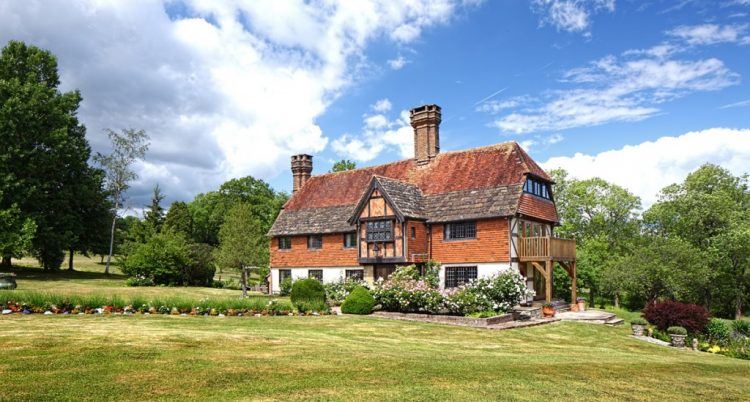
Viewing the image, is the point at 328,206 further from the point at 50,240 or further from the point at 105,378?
the point at 105,378

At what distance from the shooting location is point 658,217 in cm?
4797

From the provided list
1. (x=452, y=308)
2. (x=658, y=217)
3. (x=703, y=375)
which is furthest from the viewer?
(x=658, y=217)

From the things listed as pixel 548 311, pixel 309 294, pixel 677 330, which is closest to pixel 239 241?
pixel 309 294

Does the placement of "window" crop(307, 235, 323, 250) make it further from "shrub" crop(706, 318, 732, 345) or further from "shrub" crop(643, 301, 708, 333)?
"shrub" crop(706, 318, 732, 345)

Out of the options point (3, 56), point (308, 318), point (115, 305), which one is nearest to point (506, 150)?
point (308, 318)

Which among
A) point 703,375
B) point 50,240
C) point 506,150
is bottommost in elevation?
point 703,375

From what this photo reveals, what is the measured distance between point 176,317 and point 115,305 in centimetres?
251

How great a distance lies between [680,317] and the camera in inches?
872

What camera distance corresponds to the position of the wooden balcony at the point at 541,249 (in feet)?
91.7

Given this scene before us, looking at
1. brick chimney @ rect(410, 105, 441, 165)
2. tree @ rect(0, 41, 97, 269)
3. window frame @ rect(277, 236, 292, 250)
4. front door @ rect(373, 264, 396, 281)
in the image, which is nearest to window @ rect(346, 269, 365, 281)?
front door @ rect(373, 264, 396, 281)

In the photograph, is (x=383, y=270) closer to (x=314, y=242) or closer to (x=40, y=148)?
(x=314, y=242)

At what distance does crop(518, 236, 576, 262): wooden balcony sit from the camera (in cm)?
2795

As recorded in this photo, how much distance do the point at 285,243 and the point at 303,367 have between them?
93.7 feet

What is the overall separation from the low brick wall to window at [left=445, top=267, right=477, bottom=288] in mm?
6333
